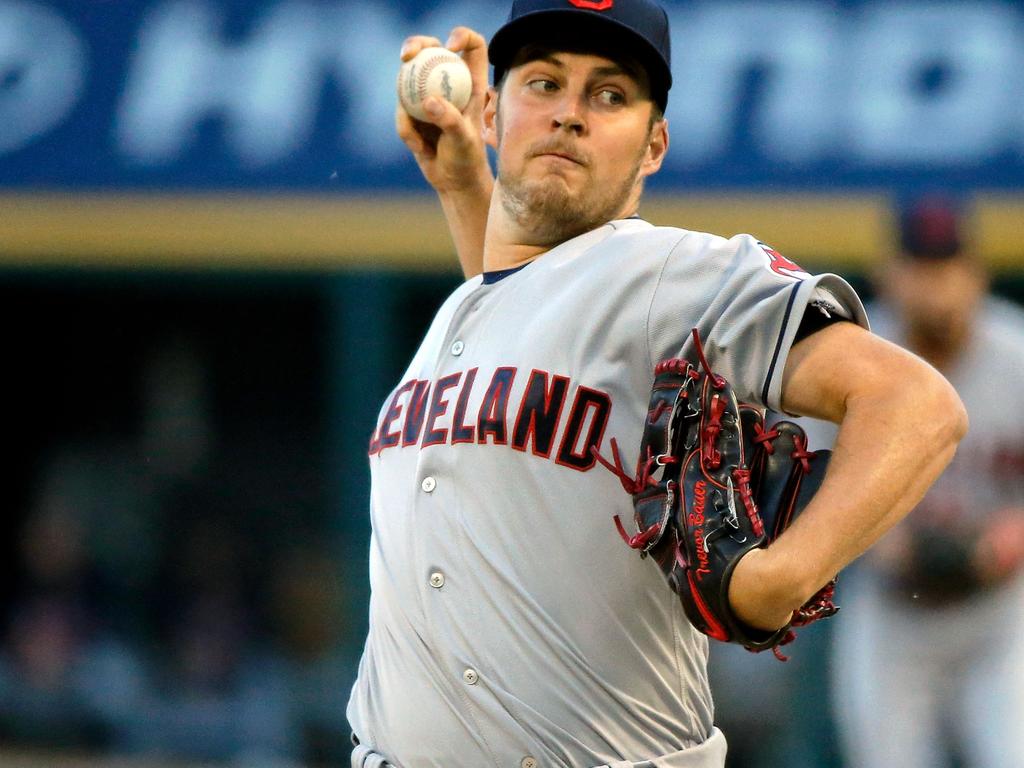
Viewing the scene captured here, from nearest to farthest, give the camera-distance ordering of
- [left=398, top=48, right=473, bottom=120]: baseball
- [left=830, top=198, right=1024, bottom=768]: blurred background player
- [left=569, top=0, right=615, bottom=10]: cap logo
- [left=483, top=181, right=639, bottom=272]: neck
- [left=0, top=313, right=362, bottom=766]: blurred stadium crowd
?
[left=569, top=0, right=615, bottom=10]: cap logo
[left=483, top=181, right=639, bottom=272]: neck
[left=398, top=48, right=473, bottom=120]: baseball
[left=830, top=198, right=1024, bottom=768]: blurred background player
[left=0, top=313, right=362, bottom=766]: blurred stadium crowd

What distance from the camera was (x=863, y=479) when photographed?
181 cm

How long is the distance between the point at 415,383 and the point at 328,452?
588cm

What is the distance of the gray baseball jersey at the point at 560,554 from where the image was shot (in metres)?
2.09

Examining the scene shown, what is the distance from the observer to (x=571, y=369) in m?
2.13

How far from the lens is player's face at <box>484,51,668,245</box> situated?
7.48 ft

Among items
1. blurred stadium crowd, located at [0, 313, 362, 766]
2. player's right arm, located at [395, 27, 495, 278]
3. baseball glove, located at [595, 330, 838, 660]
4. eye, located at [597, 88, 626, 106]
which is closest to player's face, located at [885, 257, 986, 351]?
player's right arm, located at [395, 27, 495, 278]

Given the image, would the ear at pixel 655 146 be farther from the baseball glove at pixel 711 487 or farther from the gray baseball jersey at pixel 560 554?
the baseball glove at pixel 711 487

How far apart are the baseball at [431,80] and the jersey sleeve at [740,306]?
0.73 meters

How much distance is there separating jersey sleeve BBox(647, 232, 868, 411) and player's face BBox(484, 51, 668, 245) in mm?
214

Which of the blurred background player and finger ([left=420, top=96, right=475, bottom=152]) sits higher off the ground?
finger ([left=420, top=96, right=475, bottom=152])

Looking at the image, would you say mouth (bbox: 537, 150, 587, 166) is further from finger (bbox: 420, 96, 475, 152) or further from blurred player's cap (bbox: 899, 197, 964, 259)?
blurred player's cap (bbox: 899, 197, 964, 259)

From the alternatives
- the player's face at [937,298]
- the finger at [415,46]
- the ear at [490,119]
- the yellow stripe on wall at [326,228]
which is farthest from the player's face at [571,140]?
the yellow stripe on wall at [326,228]

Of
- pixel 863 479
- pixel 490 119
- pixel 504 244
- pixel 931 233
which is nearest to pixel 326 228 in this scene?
pixel 931 233

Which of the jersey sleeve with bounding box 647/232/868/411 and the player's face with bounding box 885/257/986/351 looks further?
the player's face with bounding box 885/257/986/351
